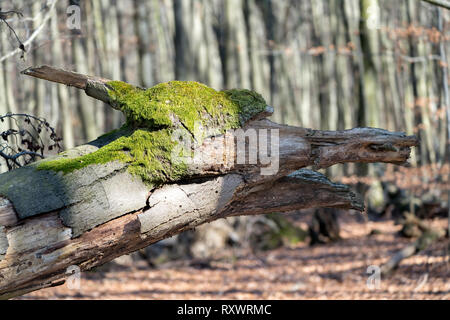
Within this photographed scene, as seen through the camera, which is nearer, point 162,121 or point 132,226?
point 132,226

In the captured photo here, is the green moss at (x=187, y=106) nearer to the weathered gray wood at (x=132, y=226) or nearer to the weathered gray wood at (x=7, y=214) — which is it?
the weathered gray wood at (x=132, y=226)

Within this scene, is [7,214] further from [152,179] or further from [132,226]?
[152,179]

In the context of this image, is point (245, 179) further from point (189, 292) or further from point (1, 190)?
point (189, 292)

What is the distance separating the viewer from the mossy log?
8.41 ft

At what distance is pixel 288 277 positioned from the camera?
28.6 feet

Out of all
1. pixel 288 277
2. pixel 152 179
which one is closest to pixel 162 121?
pixel 152 179

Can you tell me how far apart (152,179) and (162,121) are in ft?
1.32

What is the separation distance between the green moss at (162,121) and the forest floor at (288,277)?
4458 mm

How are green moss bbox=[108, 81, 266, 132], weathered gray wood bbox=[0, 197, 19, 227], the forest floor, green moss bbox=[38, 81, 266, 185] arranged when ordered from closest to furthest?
weathered gray wood bbox=[0, 197, 19, 227] → green moss bbox=[38, 81, 266, 185] → green moss bbox=[108, 81, 266, 132] → the forest floor

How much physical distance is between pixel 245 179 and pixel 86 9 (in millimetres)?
16749

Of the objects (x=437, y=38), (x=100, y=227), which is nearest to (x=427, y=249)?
(x=437, y=38)

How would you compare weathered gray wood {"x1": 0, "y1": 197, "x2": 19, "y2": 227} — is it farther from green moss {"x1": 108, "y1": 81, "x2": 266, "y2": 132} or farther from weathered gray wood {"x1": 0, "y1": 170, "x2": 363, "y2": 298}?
green moss {"x1": 108, "y1": 81, "x2": 266, "y2": 132}

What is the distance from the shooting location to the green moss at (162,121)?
2918 millimetres

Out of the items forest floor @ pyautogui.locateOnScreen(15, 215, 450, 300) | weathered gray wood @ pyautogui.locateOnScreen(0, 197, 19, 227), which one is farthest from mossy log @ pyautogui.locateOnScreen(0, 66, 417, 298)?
forest floor @ pyautogui.locateOnScreen(15, 215, 450, 300)
